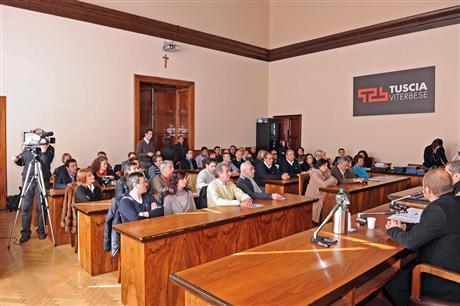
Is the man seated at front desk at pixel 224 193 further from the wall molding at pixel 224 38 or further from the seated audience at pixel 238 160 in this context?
the wall molding at pixel 224 38

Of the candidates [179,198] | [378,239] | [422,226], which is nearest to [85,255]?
[179,198]

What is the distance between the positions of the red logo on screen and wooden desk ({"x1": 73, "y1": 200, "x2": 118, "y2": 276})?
27.6 feet

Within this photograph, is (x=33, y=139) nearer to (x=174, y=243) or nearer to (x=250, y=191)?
(x=250, y=191)

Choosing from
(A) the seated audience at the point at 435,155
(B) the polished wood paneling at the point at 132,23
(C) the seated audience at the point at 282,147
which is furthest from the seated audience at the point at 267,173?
(B) the polished wood paneling at the point at 132,23

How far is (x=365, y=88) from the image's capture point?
1020 cm

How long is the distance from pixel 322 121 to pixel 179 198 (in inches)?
330

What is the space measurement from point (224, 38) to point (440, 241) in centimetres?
989

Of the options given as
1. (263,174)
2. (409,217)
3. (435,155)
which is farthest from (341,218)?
(435,155)

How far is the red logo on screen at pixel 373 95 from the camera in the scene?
985 centimetres

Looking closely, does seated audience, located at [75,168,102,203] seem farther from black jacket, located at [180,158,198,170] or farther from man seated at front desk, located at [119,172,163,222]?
black jacket, located at [180,158,198,170]

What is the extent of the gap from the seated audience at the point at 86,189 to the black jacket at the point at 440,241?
141 inches

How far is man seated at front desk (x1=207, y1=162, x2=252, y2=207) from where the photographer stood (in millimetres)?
3756

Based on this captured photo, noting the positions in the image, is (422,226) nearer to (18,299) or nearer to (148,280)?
(148,280)

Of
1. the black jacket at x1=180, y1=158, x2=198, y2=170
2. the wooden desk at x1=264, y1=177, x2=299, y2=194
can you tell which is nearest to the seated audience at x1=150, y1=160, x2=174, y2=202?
the wooden desk at x1=264, y1=177, x2=299, y2=194
